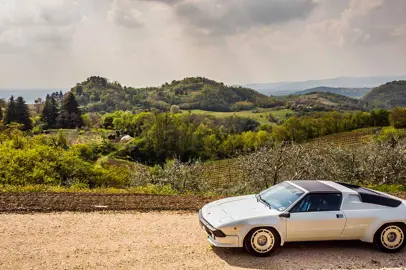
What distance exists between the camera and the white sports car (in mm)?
7488

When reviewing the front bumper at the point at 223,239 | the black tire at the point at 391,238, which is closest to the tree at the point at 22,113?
the front bumper at the point at 223,239

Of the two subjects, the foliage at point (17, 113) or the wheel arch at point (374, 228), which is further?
the foliage at point (17, 113)

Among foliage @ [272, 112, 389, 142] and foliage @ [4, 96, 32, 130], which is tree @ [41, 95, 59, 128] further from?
foliage @ [272, 112, 389, 142]

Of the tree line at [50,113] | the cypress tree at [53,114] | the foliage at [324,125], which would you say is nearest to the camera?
the tree line at [50,113]

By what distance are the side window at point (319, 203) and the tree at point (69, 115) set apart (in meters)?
86.3

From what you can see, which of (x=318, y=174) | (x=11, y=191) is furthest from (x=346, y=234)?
(x=318, y=174)

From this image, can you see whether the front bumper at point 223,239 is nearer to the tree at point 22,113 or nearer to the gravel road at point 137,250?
the gravel road at point 137,250

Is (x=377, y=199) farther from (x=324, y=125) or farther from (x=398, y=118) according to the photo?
(x=324, y=125)

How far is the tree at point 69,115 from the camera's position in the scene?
87.6 m

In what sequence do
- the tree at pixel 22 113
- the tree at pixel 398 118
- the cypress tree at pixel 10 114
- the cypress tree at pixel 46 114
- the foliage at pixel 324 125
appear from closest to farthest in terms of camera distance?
the tree at pixel 398 118 < the cypress tree at pixel 10 114 < the tree at pixel 22 113 < the foliage at pixel 324 125 < the cypress tree at pixel 46 114

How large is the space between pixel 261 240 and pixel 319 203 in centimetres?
154

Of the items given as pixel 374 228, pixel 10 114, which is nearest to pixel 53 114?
pixel 10 114

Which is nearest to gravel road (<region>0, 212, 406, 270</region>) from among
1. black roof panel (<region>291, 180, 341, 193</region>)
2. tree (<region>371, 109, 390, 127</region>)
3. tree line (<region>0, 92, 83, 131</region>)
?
black roof panel (<region>291, 180, 341, 193</region>)

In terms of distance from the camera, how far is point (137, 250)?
305 inches
